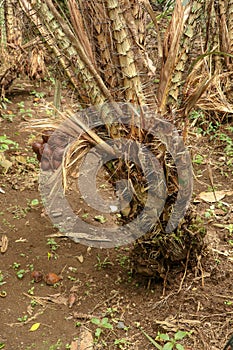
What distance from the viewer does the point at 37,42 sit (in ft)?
6.63

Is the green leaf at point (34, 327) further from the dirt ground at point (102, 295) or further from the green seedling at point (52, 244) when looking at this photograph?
the green seedling at point (52, 244)

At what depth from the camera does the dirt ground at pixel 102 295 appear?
6.83 feet

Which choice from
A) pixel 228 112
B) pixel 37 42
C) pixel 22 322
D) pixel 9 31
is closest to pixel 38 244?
pixel 22 322

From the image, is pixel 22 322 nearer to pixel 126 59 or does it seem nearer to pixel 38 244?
pixel 38 244

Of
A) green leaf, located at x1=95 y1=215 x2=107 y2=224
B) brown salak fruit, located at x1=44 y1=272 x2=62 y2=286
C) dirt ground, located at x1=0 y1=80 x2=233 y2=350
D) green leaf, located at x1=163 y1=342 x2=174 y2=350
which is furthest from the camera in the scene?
green leaf, located at x1=95 y1=215 x2=107 y2=224

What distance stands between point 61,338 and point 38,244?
0.72 metres

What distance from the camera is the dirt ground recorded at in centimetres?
208

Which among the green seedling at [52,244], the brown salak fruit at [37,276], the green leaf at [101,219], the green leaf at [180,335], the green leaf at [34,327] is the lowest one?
the green leaf at [180,335]

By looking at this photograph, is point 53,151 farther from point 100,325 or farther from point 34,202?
point 34,202

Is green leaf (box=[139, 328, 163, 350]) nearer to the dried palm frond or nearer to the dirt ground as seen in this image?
the dirt ground

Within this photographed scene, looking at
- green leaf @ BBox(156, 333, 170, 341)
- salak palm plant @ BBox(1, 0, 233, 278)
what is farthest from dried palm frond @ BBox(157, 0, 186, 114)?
green leaf @ BBox(156, 333, 170, 341)

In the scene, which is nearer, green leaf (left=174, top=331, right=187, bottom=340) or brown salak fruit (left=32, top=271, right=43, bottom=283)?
green leaf (left=174, top=331, right=187, bottom=340)

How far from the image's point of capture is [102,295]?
2.30 meters

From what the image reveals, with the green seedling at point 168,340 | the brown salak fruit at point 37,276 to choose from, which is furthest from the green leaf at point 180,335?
the brown salak fruit at point 37,276
